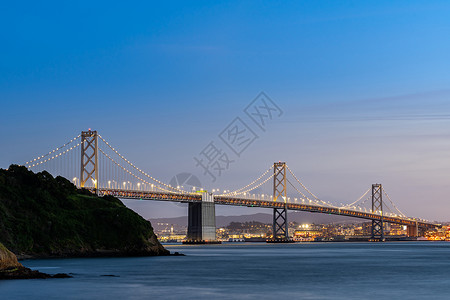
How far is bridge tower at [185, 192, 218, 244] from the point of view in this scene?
112500mm

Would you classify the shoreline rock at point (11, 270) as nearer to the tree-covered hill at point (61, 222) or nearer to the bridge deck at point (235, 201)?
the tree-covered hill at point (61, 222)

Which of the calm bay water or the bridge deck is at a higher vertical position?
the bridge deck

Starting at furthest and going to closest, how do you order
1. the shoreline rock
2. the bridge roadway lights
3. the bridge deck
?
the bridge roadway lights < the bridge deck < the shoreline rock

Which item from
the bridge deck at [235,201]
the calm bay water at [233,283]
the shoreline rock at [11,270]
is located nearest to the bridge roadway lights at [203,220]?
the bridge deck at [235,201]

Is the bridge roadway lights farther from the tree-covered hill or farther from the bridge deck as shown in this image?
the tree-covered hill

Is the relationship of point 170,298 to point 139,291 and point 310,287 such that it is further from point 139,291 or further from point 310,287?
point 310,287

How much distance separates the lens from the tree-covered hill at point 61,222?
2270 inches

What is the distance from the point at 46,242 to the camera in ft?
192

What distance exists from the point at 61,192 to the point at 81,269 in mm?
23905

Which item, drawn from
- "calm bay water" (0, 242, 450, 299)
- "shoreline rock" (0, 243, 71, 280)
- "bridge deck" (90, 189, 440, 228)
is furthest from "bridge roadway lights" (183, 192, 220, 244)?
"shoreline rock" (0, 243, 71, 280)

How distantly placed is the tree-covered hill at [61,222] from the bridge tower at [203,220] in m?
43.0

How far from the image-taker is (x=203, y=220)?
11325 centimetres

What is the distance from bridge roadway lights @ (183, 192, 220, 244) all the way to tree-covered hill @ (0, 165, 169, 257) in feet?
141

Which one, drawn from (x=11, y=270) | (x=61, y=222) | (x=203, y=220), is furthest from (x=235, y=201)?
(x=11, y=270)
